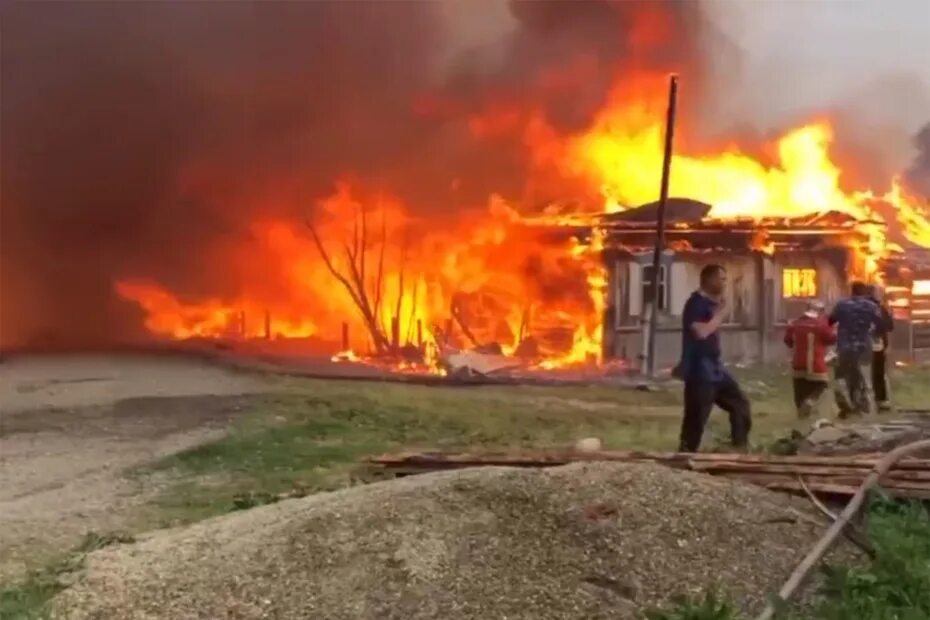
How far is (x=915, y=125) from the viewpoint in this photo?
19.7 m

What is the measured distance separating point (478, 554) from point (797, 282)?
14.5 m

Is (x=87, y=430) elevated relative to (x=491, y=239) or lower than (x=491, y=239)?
lower

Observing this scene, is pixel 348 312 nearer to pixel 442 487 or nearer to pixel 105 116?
pixel 105 116

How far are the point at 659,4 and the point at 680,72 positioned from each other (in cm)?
121

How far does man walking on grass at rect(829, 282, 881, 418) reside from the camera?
11914mm

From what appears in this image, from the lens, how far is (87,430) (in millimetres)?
12398

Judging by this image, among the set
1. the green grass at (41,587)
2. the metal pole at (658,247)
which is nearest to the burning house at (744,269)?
the metal pole at (658,247)

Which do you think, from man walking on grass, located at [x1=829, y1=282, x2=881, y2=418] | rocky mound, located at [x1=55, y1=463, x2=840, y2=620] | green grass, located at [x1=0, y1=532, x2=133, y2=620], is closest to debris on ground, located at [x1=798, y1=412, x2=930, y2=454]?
rocky mound, located at [x1=55, y1=463, x2=840, y2=620]

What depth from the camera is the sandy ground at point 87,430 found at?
765 cm

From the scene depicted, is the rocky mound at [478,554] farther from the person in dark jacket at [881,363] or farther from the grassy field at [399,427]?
the person in dark jacket at [881,363]

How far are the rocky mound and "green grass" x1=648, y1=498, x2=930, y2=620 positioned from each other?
214mm

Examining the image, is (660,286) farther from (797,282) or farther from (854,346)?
(854,346)

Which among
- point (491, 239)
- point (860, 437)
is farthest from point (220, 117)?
point (860, 437)

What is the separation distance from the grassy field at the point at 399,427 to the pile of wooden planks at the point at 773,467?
120cm
